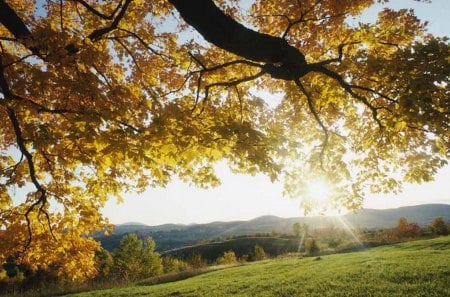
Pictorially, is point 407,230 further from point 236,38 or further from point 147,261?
point 236,38

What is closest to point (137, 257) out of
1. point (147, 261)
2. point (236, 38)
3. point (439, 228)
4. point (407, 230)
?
point (147, 261)

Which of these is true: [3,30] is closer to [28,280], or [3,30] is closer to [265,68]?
[265,68]

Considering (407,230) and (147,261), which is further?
(407,230)

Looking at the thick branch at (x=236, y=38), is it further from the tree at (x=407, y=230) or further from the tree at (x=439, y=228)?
the tree at (x=407, y=230)

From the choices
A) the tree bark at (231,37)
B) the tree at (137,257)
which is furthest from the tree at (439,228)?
the tree bark at (231,37)

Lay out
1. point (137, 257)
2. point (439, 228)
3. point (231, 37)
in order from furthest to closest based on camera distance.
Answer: point (439, 228)
point (137, 257)
point (231, 37)

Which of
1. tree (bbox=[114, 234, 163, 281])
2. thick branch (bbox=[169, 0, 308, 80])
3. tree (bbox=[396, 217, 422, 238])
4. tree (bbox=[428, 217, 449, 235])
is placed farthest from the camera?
tree (bbox=[396, 217, 422, 238])

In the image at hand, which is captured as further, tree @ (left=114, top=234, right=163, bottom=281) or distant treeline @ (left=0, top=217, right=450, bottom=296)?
tree @ (left=114, top=234, right=163, bottom=281)

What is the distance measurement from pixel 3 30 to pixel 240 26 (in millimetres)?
8927

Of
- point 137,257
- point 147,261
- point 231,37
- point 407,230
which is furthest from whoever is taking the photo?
point 407,230

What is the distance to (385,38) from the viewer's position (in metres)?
8.41

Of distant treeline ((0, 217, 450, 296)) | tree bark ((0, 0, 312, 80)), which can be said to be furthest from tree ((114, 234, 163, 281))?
tree bark ((0, 0, 312, 80))

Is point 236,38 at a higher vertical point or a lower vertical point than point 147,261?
higher

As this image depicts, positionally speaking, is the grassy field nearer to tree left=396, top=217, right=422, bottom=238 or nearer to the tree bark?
the tree bark
